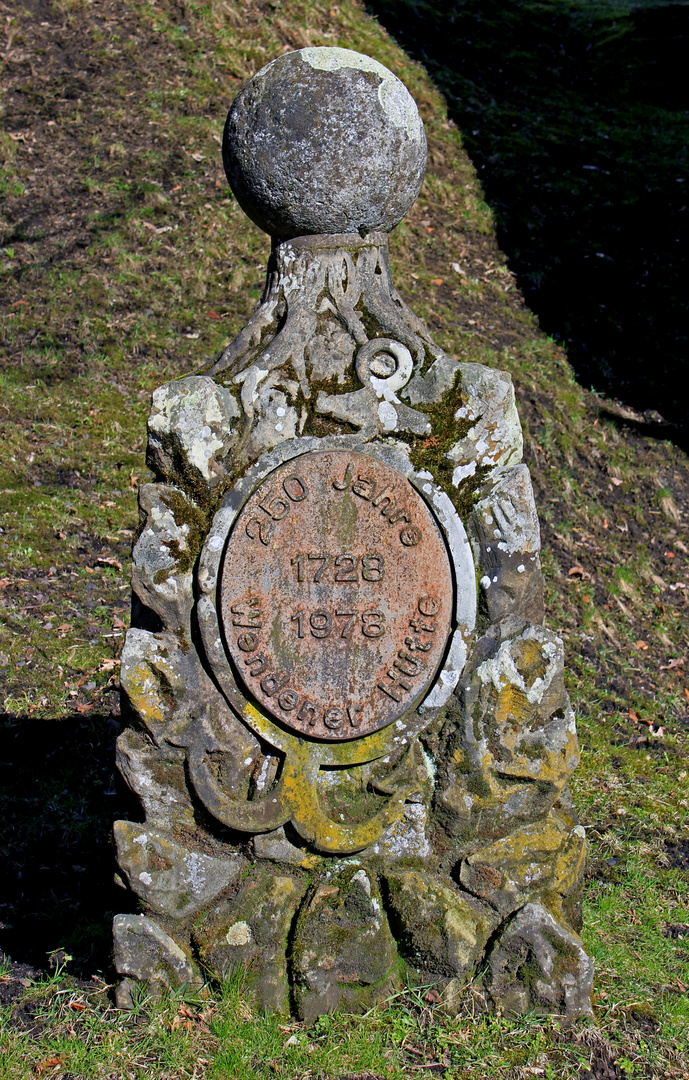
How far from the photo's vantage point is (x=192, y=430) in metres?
3.08

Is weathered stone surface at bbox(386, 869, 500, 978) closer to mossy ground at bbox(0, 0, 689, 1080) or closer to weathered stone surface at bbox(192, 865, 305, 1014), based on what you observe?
mossy ground at bbox(0, 0, 689, 1080)

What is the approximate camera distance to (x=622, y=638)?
6312mm

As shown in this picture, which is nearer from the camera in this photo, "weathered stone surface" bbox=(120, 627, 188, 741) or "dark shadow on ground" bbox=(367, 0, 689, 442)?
"weathered stone surface" bbox=(120, 627, 188, 741)

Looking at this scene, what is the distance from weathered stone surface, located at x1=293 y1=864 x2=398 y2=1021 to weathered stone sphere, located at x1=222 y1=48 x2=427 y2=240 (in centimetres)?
214

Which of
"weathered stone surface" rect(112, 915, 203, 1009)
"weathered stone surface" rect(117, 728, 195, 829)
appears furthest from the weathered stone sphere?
"weathered stone surface" rect(112, 915, 203, 1009)

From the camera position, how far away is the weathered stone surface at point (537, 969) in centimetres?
306

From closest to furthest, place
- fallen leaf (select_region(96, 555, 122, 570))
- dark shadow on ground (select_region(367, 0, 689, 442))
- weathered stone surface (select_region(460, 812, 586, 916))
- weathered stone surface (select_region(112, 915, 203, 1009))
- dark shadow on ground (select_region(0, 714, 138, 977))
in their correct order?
1. weathered stone surface (select_region(112, 915, 203, 1009))
2. weathered stone surface (select_region(460, 812, 586, 916))
3. dark shadow on ground (select_region(0, 714, 138, 977))
4. fallen leaf (select_region(96, 555, 122, 570))
5. dark shadow on ground (select_region(367, 0, 689, 442))

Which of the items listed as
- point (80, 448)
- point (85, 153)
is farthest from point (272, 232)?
point (85, 153)

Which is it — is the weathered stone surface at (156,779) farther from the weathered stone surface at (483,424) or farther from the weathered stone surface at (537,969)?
the weathered stone surface at (483,424)

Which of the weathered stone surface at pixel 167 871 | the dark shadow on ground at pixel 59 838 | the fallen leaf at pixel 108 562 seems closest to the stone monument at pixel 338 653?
the weathered stone surface at pixel 167 871

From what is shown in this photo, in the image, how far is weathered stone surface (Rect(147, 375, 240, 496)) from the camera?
3.08 m

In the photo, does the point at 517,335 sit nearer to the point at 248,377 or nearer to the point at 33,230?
the point at 33,230

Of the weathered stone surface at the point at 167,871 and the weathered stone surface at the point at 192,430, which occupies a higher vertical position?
the weathered stone surface at the point at 192,430

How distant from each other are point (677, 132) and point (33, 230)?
30.7 feet
